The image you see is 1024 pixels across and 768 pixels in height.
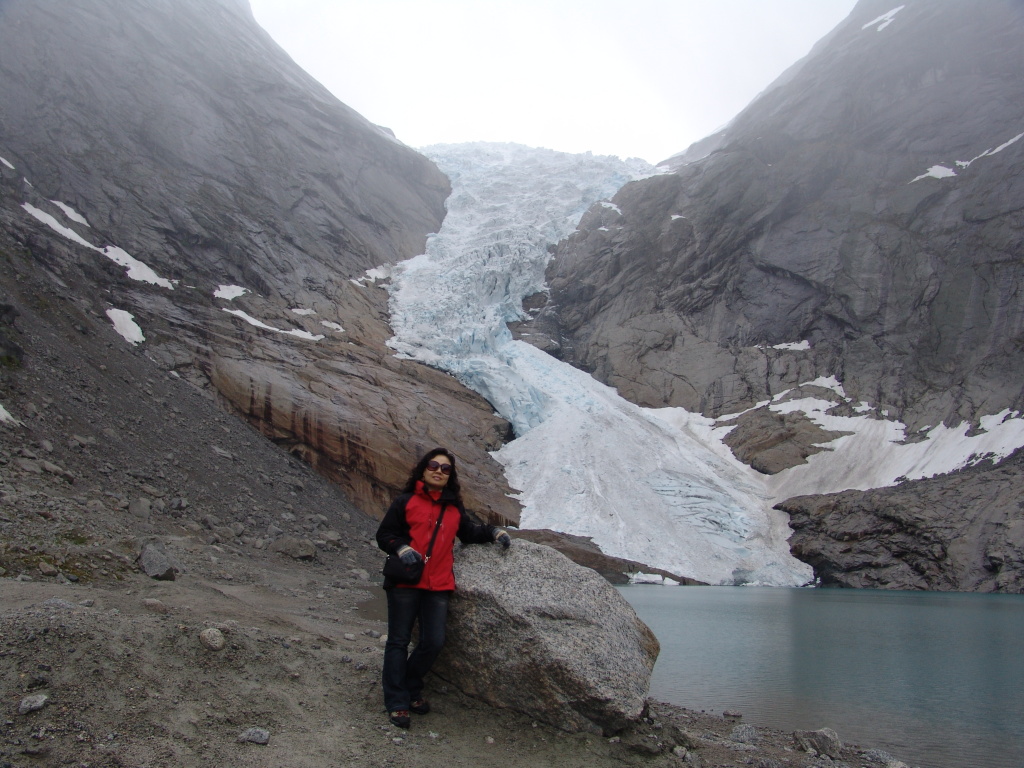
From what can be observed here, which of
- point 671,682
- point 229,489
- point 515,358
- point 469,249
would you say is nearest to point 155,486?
point 229,489

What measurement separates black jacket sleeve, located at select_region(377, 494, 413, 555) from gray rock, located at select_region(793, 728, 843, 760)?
464 centimetres

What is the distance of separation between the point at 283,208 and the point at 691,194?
31.2 meters

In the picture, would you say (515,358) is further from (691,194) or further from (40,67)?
(40,67)

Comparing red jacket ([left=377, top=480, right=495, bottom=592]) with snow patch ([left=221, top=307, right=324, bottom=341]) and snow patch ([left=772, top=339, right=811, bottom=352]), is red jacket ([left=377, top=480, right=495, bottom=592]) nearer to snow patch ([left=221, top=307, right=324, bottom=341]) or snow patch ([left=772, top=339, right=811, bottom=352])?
snow patch ([left=221, top=307, right=324, bottom=341])

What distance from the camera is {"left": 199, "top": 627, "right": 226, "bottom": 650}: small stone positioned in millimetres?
Result: 4215

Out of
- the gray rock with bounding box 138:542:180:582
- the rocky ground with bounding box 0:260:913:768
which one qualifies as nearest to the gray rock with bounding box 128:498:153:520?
the rocky ground with bounding box 0:260:913:768

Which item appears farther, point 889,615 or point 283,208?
point 283,208

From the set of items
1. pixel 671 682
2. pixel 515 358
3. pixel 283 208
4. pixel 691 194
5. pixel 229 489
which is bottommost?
pixel 671 682

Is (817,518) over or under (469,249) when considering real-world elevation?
under

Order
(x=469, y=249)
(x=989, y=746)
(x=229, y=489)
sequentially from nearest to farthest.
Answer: (x=989, y=746) < (x=229, y=489) < (x=469, y=249)

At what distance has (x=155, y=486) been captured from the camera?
13508mm

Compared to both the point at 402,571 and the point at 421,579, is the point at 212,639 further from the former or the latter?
the point at 421,579

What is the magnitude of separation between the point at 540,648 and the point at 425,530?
1189mm

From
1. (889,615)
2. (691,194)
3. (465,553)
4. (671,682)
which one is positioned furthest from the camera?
(691,194)
